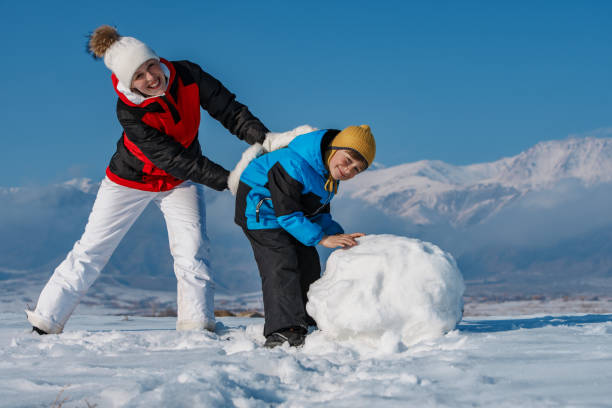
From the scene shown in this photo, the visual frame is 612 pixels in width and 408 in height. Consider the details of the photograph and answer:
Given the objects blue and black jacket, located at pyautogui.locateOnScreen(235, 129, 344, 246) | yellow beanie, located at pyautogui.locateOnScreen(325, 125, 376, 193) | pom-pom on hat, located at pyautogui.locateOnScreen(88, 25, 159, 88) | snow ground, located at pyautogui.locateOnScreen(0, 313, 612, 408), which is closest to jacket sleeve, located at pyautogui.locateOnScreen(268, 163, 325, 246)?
blue and black jacket, located at pyautogui.locateOnScreen(235, 129, 344, 246)

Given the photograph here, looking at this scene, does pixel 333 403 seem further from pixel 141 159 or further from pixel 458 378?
pixel 141 159

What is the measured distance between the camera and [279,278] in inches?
120

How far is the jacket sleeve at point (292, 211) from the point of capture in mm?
2898

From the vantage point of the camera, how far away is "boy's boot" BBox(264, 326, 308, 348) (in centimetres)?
289

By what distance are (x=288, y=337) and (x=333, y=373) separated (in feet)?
2.64

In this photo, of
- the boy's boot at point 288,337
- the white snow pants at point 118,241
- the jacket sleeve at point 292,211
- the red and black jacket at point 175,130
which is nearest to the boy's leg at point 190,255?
the white snow pants at point 118,241

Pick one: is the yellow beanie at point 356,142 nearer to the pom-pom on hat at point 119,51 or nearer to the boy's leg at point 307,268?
the boy's leg at point 307,268

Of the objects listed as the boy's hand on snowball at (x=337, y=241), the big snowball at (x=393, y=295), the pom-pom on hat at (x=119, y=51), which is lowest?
the big snowball at (x=393, y=295)

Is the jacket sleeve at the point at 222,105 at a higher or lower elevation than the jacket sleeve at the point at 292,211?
higher

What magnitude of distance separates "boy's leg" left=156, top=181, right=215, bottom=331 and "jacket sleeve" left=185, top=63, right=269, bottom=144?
1.78 feet

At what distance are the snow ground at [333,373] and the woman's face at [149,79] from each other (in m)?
1.49

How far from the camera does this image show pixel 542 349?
2324 millimetres

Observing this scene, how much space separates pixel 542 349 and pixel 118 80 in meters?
2.76

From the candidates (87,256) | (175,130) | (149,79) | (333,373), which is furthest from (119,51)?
(333,373)
